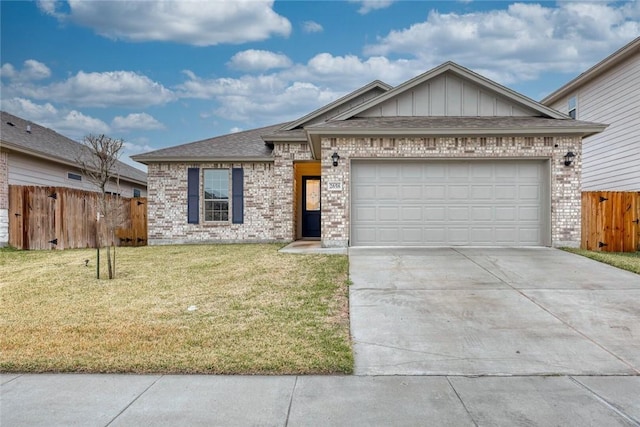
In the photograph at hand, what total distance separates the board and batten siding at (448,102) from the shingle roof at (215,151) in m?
4.63

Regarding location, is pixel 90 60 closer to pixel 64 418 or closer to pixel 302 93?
pixel 302 93

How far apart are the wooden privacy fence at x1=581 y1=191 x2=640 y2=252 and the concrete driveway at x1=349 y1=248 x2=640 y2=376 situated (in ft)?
9.75

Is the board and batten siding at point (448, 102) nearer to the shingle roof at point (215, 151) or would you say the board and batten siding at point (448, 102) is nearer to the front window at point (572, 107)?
the shingle roof at point (215, 151)

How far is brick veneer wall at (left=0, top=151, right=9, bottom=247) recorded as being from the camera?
43.3 ft

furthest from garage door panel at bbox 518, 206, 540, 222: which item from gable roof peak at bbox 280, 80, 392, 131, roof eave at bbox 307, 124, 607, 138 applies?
gable roof peak at bbox 280, 80, 392, 131

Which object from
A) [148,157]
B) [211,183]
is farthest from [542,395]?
[148,157]

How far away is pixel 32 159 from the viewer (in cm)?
1480

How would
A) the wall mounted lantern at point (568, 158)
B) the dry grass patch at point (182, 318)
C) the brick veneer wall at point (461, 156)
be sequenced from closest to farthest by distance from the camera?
1. the dry grass patch at point (182, 318)
2. the wall mounted lantern at point (568, 158)
3. the brick veneer wall at point (461, 156)

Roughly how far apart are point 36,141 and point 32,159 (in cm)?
155

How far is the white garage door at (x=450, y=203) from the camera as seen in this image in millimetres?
11406

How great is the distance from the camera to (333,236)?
11406mm

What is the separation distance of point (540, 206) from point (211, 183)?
10794mm

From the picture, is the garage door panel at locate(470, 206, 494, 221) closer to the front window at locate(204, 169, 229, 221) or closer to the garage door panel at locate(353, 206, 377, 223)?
the garage door panel at locate(353, 206, 377, 223)

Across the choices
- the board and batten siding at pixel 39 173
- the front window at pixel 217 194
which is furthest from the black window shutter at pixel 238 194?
the board and batten siding at pixel 39 173
